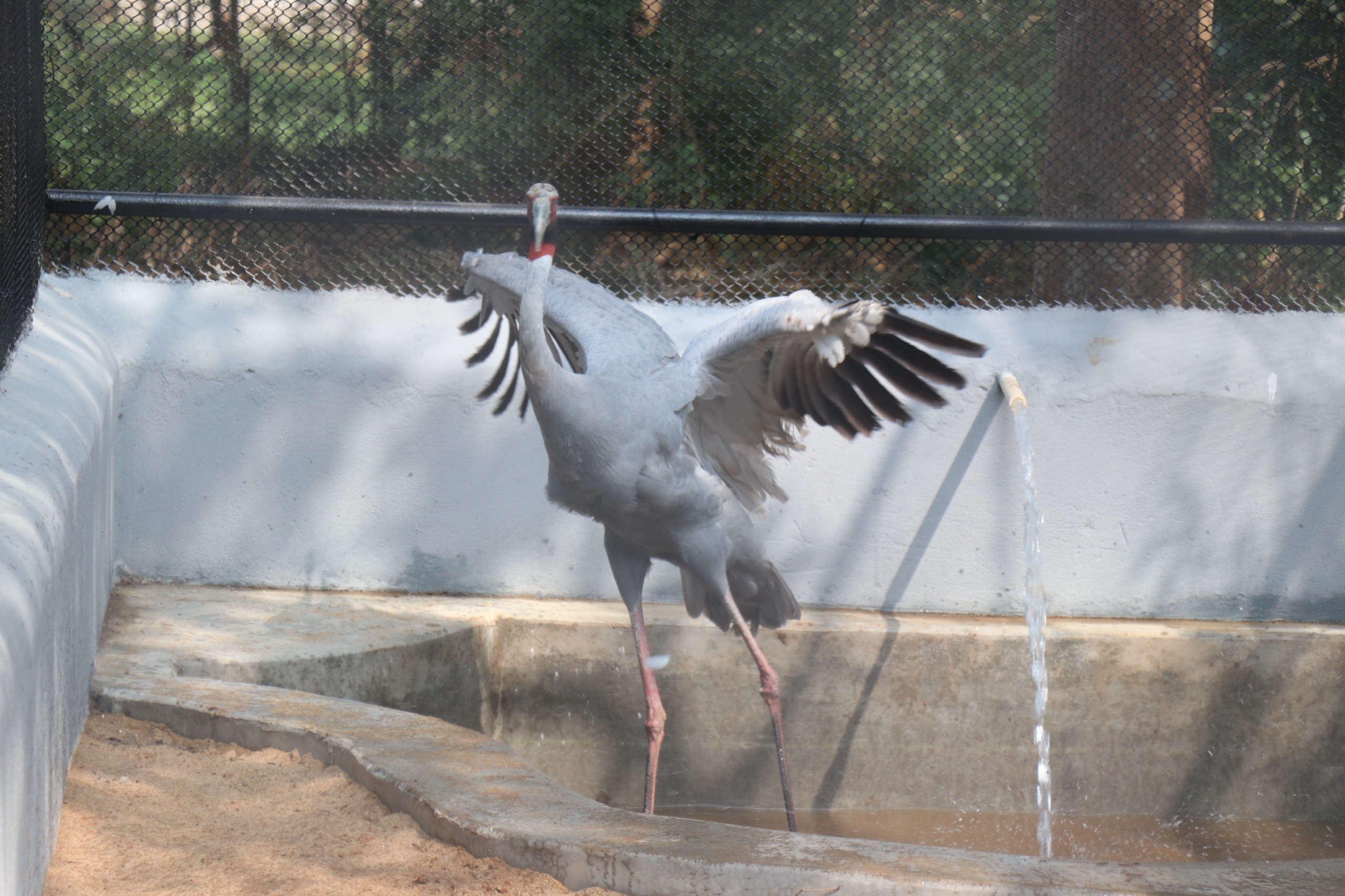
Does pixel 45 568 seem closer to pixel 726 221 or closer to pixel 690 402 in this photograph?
pixel 690 402

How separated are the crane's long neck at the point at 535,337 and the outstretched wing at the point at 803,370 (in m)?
0.47

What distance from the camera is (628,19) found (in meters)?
4.89

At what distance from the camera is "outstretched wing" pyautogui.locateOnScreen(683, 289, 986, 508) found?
3.17 m

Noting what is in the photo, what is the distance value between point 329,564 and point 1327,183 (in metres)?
4.19

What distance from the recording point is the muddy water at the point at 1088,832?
429 cm

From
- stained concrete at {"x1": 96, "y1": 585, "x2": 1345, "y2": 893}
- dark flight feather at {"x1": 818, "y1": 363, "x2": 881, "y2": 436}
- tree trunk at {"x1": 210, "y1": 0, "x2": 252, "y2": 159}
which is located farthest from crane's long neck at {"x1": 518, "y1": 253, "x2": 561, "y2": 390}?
tree trunk at {"x1": 210, "y1": 0, "x2": 252, "y2": 159}

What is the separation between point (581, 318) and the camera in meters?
3.75

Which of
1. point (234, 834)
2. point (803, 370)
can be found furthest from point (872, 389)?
point (234, 834)

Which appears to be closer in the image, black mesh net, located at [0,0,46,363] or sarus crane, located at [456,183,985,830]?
black mesh net, located at [0,0,46,363]

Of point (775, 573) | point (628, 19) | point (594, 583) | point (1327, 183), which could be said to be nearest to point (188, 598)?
point (594, 583)

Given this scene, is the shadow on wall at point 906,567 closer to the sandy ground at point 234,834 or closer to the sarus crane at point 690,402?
the sarus crane at point 690,402

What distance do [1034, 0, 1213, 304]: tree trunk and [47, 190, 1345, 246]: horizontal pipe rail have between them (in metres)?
0.22

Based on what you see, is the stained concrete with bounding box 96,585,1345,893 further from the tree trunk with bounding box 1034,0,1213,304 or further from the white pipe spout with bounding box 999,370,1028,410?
the tree trunk with bounding box 1034,0,1213,304

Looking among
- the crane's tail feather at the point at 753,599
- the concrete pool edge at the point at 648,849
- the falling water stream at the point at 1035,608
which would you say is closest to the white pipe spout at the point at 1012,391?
the falling water stream at the point at 1035,608
